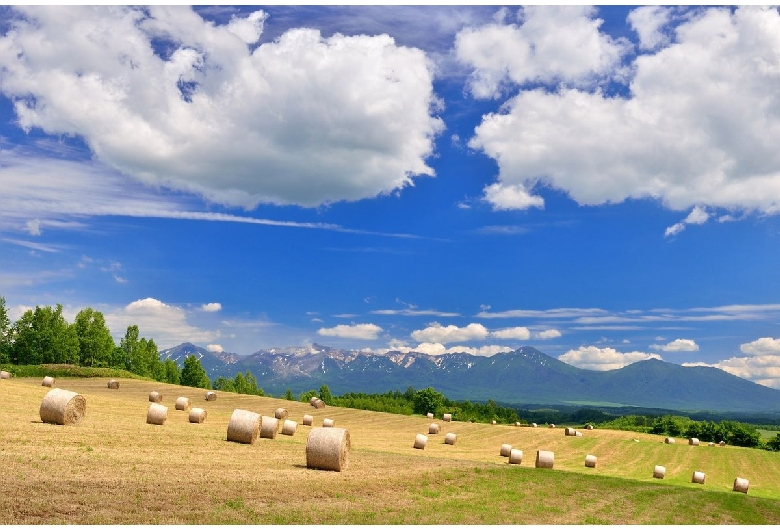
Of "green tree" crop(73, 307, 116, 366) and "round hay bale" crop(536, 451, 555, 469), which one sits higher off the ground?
"green tree" crop(73, 307, 116, 366)

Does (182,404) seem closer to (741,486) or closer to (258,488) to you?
(258,488)

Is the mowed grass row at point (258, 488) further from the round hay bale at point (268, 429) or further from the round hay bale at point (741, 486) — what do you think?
the round hay bale at point (741, 486)

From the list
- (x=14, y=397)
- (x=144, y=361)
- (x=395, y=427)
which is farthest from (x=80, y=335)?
(x=14, y=397)

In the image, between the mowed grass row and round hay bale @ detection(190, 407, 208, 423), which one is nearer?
the mowed grass row

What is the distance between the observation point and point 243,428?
33.2 m

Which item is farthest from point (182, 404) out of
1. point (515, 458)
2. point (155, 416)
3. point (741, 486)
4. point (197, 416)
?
point (741, 486)

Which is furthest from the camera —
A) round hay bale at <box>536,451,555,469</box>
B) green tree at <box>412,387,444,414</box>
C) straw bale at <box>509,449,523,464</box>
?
green tree at <box>412,387,444,414</box>

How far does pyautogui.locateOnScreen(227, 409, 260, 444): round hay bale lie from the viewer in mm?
33188

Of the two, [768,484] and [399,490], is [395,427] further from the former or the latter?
[399,490]

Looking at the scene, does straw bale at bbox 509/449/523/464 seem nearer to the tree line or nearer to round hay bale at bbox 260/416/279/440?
round hay bale at bbox 260/416/279/440

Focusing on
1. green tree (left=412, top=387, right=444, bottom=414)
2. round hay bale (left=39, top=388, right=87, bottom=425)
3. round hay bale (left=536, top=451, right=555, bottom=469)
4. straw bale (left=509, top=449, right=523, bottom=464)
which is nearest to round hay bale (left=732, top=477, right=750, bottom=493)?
round hay bale (left=536, top=451, right=555, bottom=469)

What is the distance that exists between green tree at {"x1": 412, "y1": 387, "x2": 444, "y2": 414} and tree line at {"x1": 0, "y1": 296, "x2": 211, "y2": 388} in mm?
56869

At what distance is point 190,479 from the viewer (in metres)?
21.4

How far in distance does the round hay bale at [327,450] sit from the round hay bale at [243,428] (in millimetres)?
6613
